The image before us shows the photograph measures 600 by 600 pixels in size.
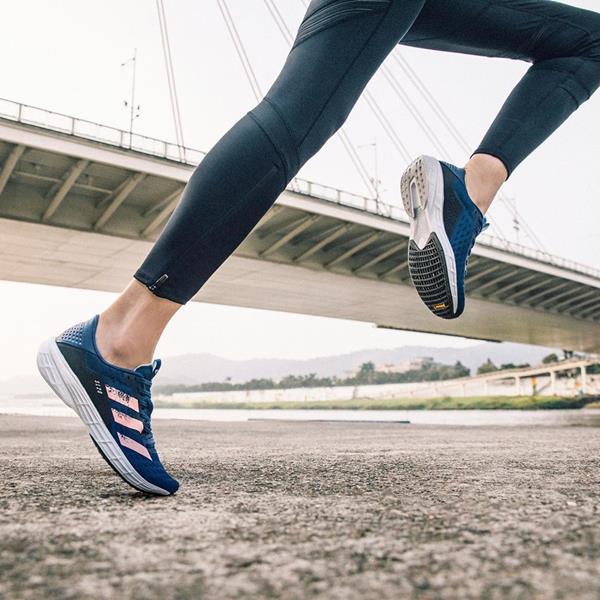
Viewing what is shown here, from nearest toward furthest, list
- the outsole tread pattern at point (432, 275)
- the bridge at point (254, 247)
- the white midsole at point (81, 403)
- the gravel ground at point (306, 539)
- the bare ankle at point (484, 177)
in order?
the gravel ground at point (306, 539), the white midsole at point (81, 403), the outsole tread pattern at point (432, 275), the bare ankle at point (484, 177), the bridge at point (254, 247)

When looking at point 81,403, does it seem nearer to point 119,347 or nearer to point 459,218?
point 119,347

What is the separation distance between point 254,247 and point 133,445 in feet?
57.7

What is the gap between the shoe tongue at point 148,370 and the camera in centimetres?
142

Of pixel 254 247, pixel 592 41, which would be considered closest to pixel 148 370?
pixel 592 41

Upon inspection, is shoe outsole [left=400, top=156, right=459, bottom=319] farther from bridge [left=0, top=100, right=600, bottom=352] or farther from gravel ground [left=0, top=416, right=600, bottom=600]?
bridge [left=0, top=100, right=600, bottom=352]

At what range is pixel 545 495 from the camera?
4.32ft

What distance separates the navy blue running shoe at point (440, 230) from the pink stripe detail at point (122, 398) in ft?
2.84

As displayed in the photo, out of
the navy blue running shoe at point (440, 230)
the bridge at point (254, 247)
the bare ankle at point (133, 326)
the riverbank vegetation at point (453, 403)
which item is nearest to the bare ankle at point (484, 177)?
the navy blue running shoe at point (440, 230)

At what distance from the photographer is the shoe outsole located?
66.9 inches

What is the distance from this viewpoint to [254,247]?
1883cm

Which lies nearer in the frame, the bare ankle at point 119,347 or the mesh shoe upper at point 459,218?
the bare ankle at point 119,347

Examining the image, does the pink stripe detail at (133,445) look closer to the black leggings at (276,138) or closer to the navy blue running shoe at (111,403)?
the navy blue running shoe at (111,403)

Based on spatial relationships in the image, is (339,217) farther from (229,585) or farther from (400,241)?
(229,585)

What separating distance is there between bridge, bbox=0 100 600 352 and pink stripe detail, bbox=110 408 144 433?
14.6 meters
